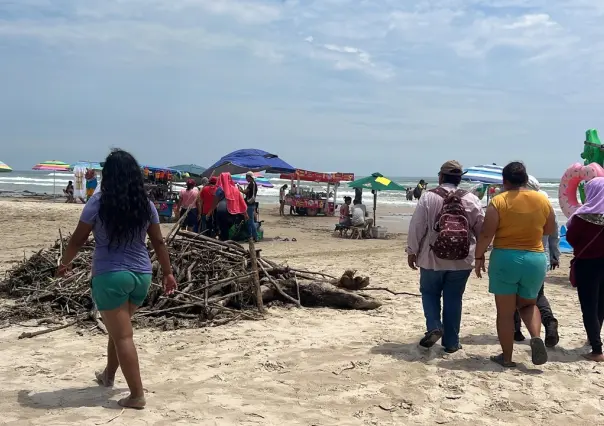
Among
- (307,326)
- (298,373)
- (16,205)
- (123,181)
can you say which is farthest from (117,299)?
(16,205)

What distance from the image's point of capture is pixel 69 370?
4207 mm

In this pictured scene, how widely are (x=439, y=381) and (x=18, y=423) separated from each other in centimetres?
275

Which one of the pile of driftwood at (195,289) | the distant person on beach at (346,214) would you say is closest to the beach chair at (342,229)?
the distant person on beach at (346,214)

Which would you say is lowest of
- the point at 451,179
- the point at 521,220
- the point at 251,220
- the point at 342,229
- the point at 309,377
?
the point at 309,377

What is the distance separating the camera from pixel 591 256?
179 inches

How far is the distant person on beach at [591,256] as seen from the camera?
4.53 meters

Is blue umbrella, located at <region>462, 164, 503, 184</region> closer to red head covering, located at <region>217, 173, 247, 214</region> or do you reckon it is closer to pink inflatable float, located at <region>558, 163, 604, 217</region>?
pink inflatable float, located at <region>558, 163, 604, 217</region>

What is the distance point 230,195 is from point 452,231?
24.7 feet

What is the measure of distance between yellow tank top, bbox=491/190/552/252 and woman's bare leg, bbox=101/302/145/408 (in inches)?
109

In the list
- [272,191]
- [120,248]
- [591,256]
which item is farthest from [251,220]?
[272,191]

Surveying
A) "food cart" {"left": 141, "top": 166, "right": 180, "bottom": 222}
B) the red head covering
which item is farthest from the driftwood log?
"food cart" {"left": 141, "top": 166, "right": 180, "bottom": 222}

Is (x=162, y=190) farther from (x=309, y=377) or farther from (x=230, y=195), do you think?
(x=309, y=377)

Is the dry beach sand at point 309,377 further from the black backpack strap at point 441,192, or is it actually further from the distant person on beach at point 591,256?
the black backpack strap at point 441,192

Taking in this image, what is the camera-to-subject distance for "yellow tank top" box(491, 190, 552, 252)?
429cm
